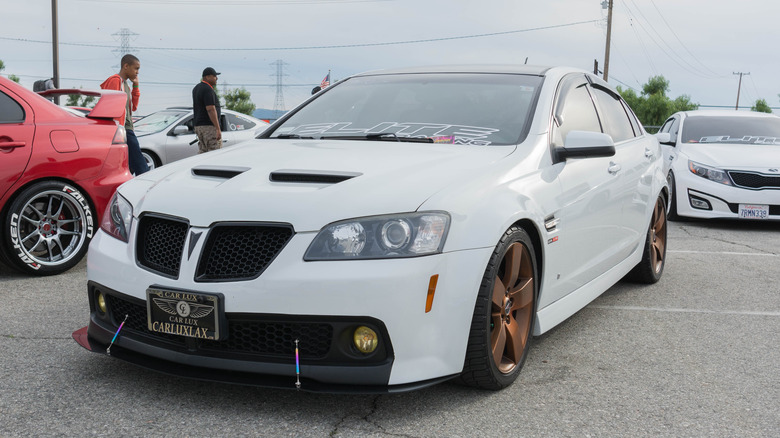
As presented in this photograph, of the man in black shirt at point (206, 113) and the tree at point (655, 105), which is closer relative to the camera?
the man in black shirt at point (206, 113)

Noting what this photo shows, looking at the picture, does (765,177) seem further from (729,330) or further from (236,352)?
(236,352)

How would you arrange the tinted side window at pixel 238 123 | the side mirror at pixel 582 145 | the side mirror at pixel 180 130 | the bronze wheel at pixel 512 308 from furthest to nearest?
the tinted side window at pixel 238 123 → the side mirror at pixel 180 130 → the side mirror at pixel 582 145 → the bronze wheel at pixel 512 308

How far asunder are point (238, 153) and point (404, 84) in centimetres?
115

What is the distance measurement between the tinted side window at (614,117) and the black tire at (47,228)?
3.75 meters

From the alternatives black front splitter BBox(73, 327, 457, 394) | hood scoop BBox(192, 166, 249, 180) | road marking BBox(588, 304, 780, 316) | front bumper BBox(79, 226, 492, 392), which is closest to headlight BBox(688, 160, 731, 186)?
road marking BBox(588, 304, 780, 316)

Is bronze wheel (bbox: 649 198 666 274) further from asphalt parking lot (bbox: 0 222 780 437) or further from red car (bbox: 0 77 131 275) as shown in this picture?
red car (bbox: 0 77 131 275)

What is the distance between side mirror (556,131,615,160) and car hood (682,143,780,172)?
20.4ft

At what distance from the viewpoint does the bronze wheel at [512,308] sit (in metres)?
3.26

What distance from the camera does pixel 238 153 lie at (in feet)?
12.4

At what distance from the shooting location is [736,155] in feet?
31.3

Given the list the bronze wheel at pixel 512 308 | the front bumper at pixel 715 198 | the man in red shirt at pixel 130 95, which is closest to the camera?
the bronze wheel at pixel 512 308

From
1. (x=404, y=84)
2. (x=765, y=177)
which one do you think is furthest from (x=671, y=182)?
(x=404, y=84)

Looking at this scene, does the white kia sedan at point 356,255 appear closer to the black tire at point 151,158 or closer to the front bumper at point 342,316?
the front bumper at point 342,316

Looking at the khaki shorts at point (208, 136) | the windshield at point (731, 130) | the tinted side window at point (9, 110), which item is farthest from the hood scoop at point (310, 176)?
the windshield at point (731, 130)
